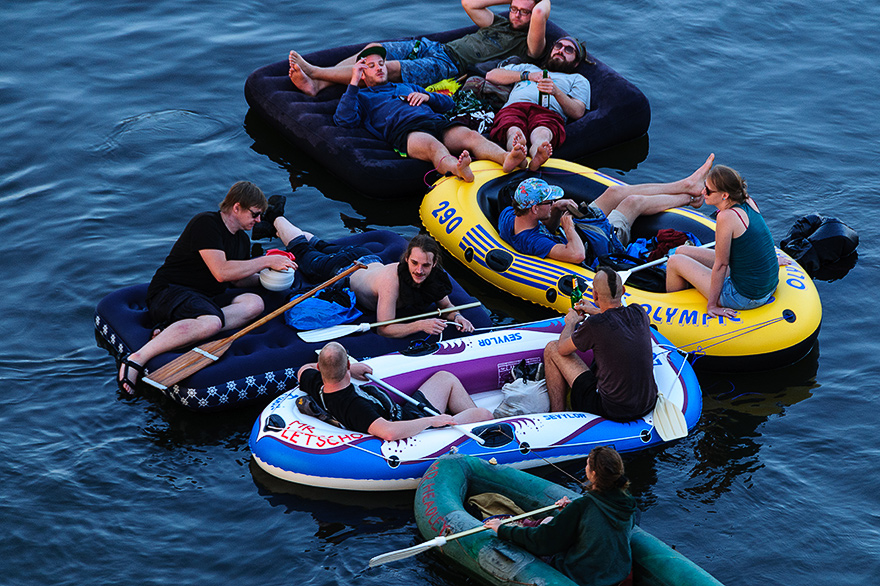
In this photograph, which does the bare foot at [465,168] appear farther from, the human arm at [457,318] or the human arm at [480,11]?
the human arm at [480,11]

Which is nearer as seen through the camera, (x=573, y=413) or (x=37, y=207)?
(x=573, y=413)

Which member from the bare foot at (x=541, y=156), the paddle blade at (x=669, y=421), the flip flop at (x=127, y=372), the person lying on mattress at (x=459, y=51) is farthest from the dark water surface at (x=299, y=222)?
the bare foot at (x=541, y=156)

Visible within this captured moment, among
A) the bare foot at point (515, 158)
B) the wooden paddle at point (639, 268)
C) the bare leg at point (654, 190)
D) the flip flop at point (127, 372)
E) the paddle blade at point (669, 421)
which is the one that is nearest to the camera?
the paddle blade at point (669, 421)

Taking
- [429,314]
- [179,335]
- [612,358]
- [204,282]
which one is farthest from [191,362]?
[612,358]

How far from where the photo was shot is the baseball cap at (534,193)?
728 cm

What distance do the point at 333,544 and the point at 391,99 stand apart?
5048mm

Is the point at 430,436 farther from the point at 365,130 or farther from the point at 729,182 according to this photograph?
the point at 365,130

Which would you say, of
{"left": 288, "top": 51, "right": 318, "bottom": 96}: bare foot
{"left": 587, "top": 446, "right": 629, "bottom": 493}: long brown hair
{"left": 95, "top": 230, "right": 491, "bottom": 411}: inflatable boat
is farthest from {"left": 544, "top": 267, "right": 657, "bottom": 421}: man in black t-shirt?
{"left": 288, "top": 51, "right": 318, "bottom": 96}: bare foot

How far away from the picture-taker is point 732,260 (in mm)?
6668

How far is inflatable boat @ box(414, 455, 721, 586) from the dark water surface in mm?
290

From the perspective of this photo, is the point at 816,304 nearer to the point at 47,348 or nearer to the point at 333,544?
the point at 333,544

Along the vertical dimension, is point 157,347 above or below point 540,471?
above

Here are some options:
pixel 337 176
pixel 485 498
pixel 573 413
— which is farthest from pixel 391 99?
pixel 485 498

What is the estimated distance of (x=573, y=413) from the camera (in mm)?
5973
